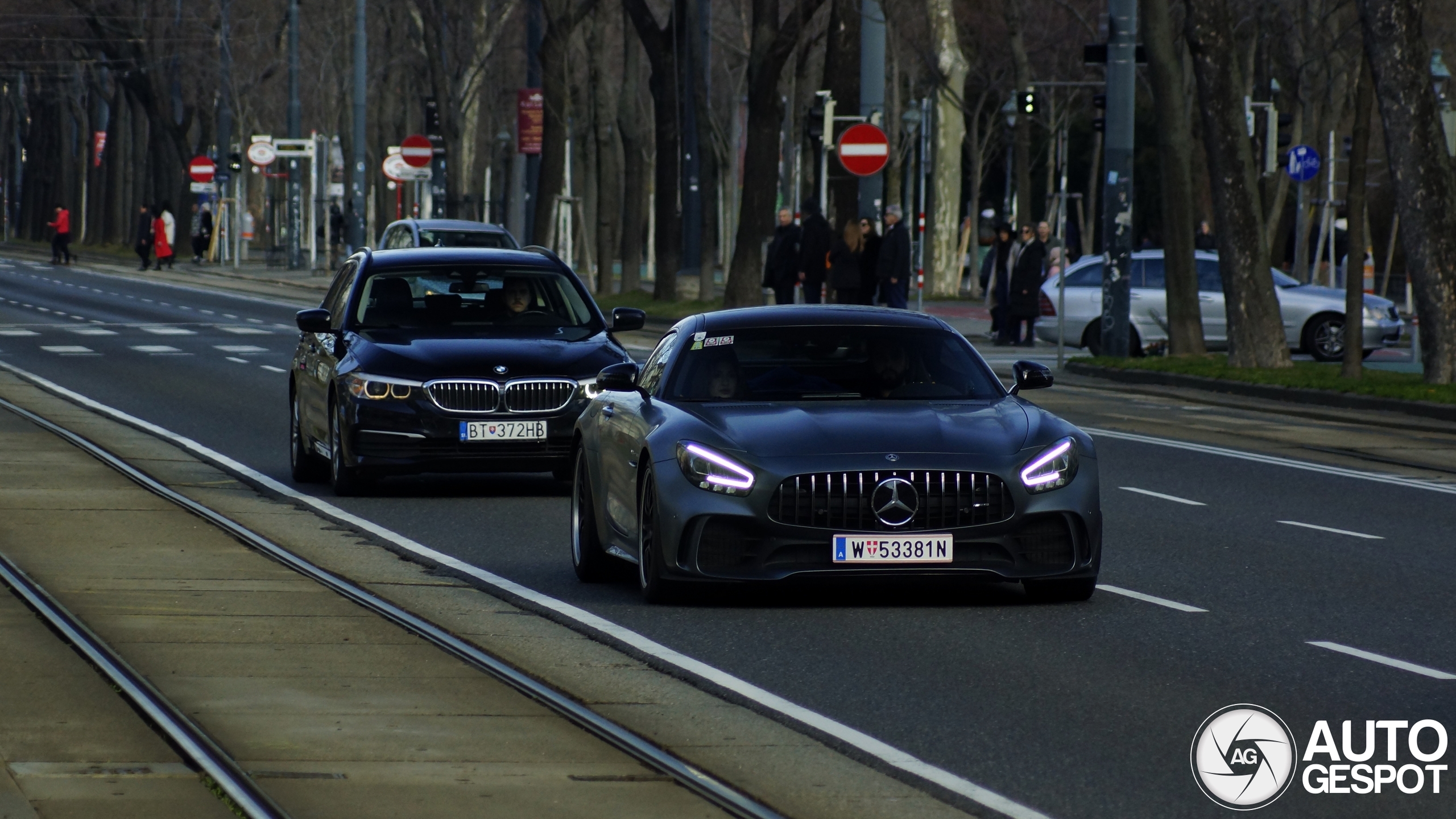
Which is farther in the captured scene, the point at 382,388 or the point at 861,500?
the point at 382,388

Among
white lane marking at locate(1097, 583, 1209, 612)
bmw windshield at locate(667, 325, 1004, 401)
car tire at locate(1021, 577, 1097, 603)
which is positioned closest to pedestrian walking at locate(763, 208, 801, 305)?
bmw windshield at locate(667, 325, 1004, 401)

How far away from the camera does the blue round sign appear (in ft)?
130

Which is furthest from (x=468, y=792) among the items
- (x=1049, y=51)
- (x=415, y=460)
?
(x=1049, y=51)

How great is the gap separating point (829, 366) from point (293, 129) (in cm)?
5924

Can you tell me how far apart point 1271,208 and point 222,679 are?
140ft

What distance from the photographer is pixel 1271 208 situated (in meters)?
49.6

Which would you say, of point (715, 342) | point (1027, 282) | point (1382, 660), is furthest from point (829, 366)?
point (1027, 282)

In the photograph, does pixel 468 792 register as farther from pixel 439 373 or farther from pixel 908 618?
pixel 439 373

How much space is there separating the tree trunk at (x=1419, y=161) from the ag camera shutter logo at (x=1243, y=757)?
1745 centimetres

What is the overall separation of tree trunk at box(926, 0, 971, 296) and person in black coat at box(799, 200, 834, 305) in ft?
57.3

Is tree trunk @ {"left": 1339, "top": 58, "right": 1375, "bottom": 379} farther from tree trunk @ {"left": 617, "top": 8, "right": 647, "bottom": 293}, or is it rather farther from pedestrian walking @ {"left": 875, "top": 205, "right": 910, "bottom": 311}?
tree trunk @ {"left": 617, "top": 8, "right": 647, "bottom": 293}

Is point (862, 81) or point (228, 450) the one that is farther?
point (862, 81)

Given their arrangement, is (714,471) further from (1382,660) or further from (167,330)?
(167,330)

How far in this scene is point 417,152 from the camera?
55.8 metres
